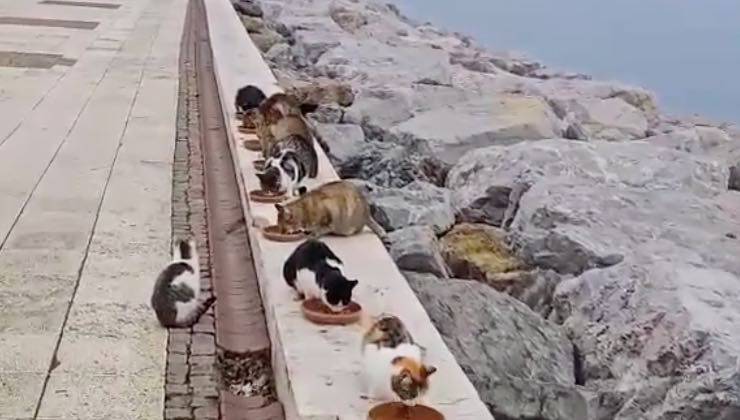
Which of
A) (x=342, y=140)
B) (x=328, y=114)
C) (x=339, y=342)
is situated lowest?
(x=328, y=114)

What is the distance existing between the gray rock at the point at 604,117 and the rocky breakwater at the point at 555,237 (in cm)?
3

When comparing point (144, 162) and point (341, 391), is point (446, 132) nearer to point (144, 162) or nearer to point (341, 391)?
point (144, 162)

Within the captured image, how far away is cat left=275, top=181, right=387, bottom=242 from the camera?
12.1 feet

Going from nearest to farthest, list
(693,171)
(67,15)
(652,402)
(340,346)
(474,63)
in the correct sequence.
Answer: (340,346) → (652,402) → (693,171) → (67,15) → (474,63)

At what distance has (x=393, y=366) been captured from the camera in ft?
8.03

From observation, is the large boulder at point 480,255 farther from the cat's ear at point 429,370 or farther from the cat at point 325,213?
the cat's ear at point 429,370

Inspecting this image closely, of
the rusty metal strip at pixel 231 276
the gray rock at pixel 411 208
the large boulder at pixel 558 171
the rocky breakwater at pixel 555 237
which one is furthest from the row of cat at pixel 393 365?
the large boulder at pixel 558 171

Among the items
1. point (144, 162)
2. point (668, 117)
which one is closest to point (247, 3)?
point (668, 117)

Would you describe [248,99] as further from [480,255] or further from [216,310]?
[216,310]

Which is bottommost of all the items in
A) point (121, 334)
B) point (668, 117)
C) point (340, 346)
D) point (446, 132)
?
point (668, 117)

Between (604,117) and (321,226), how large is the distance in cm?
711

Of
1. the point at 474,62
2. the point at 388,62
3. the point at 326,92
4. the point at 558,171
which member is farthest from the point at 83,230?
the point at 474,62

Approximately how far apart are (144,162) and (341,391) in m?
3.08

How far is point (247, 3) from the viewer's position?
14.9 metres
